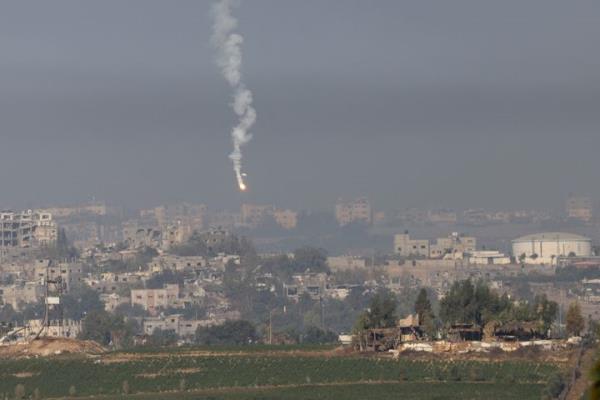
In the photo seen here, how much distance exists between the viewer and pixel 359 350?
7656 cm

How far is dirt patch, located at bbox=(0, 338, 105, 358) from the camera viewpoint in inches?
3110

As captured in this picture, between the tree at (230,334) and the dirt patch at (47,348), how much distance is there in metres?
22.3

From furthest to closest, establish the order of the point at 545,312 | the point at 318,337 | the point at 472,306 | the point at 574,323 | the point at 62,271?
the point at 62,271 → the point at 318,337 → the point at 472,306 → the point at 545,312 → the point at 574,323

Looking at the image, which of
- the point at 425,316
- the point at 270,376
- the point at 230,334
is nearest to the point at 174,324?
the point at 230,334

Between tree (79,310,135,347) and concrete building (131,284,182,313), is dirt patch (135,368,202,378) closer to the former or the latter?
tree (79,310,135,347)

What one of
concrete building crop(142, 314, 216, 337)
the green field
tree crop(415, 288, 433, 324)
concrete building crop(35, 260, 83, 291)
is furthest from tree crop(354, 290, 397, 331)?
concrete building crop(35, 260, 83, 291)

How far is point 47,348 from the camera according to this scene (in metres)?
79.3

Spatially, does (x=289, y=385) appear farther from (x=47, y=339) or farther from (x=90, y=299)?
(x=90, y=299)

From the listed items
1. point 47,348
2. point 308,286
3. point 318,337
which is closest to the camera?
point 47,348

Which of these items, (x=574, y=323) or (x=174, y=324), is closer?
(x=574, y=323)

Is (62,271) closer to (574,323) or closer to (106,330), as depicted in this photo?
(106,330)

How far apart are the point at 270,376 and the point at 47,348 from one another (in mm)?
12234

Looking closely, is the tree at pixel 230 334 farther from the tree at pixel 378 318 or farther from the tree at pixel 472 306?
the tree at pixel 378 318

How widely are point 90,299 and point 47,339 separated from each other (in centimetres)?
9153
